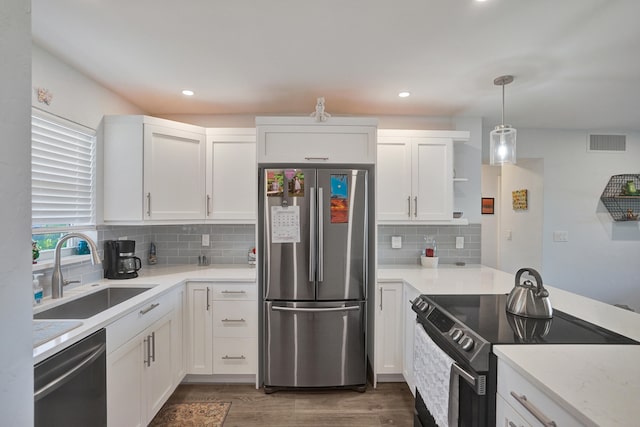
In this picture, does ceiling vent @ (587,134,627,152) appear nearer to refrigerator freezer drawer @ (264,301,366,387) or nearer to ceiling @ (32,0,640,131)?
ceiling @ (32,0,640,131)

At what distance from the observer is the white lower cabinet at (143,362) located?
1.60 metres

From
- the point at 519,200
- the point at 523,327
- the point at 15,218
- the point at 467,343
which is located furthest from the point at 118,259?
the point at 519,200

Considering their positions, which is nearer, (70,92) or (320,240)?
(70,92)

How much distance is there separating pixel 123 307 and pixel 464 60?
261 centimetres

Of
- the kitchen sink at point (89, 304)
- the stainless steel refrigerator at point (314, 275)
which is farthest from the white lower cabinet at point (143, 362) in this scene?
the stainless steel refrigerator at point (314, 275)

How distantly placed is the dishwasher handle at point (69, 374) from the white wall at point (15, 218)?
25.6 inches

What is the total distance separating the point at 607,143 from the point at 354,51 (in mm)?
3629

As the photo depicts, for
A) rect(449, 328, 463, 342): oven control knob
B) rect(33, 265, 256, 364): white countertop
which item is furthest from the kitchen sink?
rect(449, 328, 463, 342): oven control knob

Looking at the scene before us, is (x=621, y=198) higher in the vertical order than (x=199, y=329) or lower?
higher

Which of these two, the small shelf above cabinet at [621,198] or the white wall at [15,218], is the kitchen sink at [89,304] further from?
the small shelf above cabinet at [621,198]

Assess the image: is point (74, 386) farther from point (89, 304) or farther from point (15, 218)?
point (15, 218)

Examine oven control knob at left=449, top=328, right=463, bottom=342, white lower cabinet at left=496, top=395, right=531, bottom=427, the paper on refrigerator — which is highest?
the paper on refrigerator

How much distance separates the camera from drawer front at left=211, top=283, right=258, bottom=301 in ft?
8.08

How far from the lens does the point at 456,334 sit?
142 centimetres
